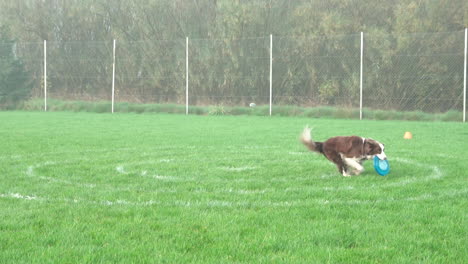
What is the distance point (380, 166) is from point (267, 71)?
17337 mm

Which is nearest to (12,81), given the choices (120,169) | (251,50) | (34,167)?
(251,50)

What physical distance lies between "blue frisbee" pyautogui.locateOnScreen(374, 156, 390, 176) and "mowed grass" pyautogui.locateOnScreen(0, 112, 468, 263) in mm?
123

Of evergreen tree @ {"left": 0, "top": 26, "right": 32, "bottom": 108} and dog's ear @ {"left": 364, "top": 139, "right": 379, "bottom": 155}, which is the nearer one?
dog's ear @ {"left": 364, "top": 139, "right": 379, "bottom": 155}

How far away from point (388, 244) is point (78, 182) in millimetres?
4162

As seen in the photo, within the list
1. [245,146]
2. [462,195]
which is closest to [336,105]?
[245,146]

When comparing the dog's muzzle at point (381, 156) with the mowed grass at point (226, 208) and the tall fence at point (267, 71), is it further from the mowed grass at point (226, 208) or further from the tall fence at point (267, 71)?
the tall fence at point (267, 71)

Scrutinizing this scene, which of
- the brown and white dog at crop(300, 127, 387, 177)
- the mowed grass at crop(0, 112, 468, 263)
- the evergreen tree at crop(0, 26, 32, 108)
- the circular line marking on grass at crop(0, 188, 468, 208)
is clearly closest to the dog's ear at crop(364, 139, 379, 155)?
the brown and white dog at crop(300, 127, 387, 177)

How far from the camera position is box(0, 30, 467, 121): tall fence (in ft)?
69.4

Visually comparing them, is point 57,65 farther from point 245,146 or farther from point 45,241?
point 45,241

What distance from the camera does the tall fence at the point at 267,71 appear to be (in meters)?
21.1

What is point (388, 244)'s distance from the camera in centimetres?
418

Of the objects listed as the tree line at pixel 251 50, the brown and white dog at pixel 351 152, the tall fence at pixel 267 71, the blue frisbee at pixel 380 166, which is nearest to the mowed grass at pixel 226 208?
the blue frisbee at pixel 380 166

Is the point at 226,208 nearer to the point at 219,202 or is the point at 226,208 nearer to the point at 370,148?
the point at 219,202

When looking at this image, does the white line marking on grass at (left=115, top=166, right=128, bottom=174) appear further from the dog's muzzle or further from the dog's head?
the dog's muzzle
